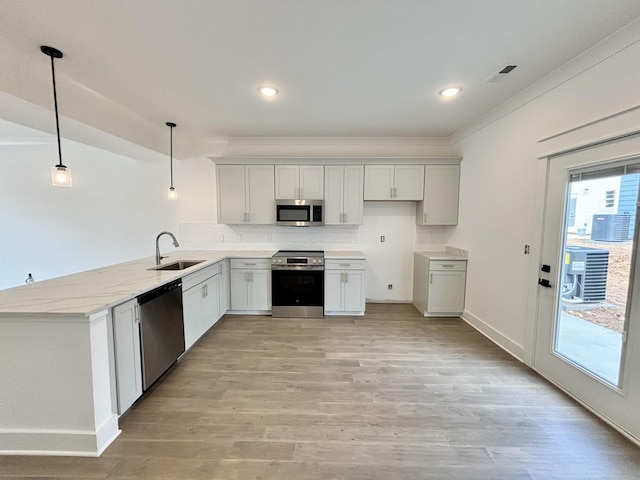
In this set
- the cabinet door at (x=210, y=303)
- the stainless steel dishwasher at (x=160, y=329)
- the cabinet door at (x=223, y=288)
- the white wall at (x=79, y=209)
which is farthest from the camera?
the white wall at (x=79, y=209)

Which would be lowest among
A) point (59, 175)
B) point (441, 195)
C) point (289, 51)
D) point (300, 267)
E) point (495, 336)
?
point (495, 336)

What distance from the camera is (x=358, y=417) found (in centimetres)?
193

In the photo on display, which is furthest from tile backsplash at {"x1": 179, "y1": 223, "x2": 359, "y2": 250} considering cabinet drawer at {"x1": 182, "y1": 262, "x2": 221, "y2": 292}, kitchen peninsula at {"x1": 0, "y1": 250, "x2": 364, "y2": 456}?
kitchen peninsula at {"x1": 0, "y1": 250, "x2": 364, "y2": 456}

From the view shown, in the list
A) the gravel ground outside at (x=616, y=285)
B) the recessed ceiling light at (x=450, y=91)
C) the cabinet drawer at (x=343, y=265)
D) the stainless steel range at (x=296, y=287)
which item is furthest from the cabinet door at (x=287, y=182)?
the gravel ground outside at (x=616, y=285)

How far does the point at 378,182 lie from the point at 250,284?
2.59m

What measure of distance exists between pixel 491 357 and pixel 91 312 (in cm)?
362

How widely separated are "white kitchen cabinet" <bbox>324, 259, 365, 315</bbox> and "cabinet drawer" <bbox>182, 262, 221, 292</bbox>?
1596 millimetres

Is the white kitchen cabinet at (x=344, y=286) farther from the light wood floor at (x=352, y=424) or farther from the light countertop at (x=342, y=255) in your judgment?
the light wood floor at (x=352, y=424)

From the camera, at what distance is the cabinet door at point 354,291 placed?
3.88 m

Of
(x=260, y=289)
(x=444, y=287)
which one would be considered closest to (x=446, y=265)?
(x=444, y=287)

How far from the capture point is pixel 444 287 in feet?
12.6

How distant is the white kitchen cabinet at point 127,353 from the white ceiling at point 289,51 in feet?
6.40

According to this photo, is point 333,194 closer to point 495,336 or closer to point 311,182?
point 311,182

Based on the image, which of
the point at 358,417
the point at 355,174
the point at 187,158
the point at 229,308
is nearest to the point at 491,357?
the point at 358,417
